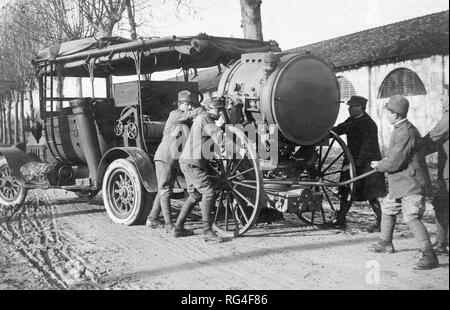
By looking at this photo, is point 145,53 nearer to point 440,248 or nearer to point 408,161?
point 408,161

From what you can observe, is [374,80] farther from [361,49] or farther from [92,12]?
[92,12]

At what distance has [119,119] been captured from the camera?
782cm

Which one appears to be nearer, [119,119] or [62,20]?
[119,119]

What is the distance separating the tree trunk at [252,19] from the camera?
1086 cm

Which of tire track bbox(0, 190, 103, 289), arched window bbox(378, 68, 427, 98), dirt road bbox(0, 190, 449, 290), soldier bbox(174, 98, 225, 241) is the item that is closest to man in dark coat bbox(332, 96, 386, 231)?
dirt road bbox(0, 190, 449, 290)

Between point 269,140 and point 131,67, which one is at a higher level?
point 131,67

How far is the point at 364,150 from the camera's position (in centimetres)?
675

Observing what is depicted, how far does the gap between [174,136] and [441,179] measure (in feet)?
11.0

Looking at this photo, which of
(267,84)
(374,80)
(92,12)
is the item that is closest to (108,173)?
(267,84)

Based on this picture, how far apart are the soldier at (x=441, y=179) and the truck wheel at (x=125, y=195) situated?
3.81 m

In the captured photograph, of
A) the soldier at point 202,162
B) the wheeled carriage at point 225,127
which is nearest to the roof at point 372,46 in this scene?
the wheeled carriage at point 225,127

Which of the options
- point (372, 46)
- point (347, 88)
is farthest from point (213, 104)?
point (347, 88)
